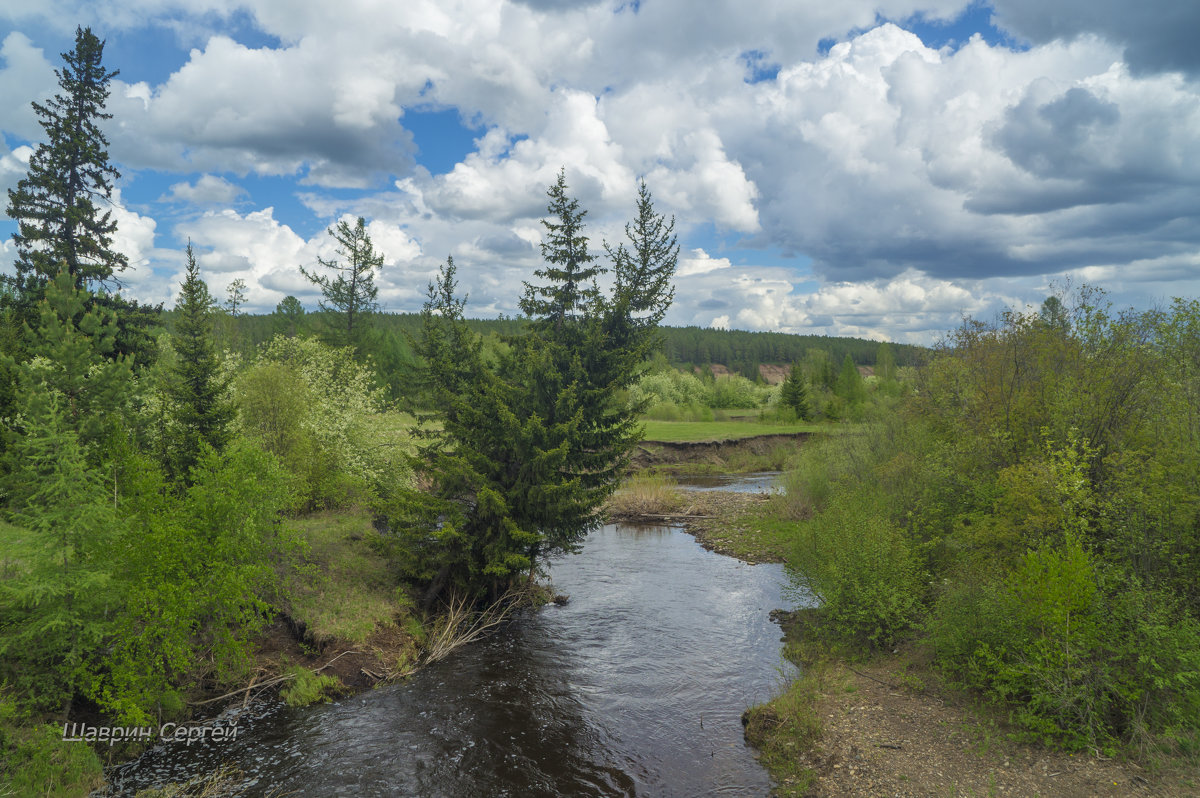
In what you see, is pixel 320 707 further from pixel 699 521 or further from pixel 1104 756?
pixel 699 521

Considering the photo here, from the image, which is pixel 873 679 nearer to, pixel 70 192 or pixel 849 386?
pixel 70 192

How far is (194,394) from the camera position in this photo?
18.7 metres

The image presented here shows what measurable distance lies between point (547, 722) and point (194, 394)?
1430cm

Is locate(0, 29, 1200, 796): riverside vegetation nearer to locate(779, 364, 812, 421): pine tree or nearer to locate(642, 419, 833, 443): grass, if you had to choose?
locate(642, 419, 833, 443): grass

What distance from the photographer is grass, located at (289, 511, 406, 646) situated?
1645 centimetres

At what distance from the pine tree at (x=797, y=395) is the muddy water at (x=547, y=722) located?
206 feet

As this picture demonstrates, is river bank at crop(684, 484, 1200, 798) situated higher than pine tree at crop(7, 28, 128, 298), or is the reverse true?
pine tree at crop(7, 28, 128, 298)

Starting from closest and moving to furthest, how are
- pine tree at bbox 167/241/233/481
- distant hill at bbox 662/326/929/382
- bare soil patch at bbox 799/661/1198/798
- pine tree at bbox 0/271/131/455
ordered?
bare soil patch at bbox 799/661/1198/798 < pine tree at bbox 0/271/131/455 < pine tree at bbox 167/241/233/481 < distant hill at bbox 662/326/929/382

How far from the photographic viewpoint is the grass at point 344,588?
16.5 metres

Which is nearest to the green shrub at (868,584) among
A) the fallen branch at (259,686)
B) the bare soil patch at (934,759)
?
the bare soil patch at (934,759)

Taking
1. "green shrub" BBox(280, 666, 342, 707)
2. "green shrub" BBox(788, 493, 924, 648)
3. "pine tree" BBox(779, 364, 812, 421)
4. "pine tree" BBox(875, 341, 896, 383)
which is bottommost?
"green shrub" BBox(280, 666, 342, 707)

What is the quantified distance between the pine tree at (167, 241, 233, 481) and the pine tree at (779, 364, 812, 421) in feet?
235

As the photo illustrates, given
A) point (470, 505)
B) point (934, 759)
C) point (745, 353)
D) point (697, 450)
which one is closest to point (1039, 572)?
point (934, 759)

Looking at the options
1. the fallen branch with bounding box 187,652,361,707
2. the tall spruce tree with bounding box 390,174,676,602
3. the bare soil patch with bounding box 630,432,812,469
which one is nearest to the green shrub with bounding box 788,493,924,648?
the tall spruce tree with bounding box 390,174,676,602
